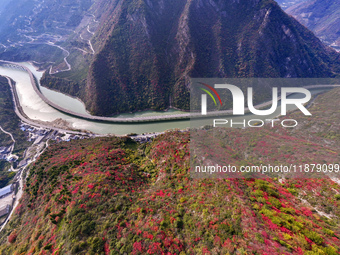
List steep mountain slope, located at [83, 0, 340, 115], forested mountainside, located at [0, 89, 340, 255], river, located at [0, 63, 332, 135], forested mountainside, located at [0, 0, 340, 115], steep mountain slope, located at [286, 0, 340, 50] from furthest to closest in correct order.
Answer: steep mountain slope, located at [286, 0, 340, 50] < forested mountainside, located at [0, 0, 340, 115] < steep mountain slope, located at [83, 0, 340, 115] < river, located at [0, 63, 332, 135] < forested mountainside, located at [0, 89, 340, 255]

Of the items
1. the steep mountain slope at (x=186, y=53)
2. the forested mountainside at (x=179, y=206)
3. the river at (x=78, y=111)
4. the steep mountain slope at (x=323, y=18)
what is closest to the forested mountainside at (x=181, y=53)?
the steep mountain slope at (x=186, y=53)

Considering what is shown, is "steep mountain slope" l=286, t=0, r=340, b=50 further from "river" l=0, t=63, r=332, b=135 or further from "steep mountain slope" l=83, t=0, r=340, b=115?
"river" l=0, t=63, r=332, b=135

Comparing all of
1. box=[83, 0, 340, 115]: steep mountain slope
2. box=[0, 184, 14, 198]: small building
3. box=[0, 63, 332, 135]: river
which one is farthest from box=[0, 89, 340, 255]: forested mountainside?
box=[83, 0, 340, 115]: steep mountain slope

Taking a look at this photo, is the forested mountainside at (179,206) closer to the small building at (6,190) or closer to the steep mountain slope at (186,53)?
the small building at (6,190)

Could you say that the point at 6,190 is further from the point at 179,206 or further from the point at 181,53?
the point at 181,53

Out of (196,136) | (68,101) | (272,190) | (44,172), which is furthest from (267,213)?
(68,101)

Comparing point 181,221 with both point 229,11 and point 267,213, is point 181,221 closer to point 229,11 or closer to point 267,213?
point 267,213

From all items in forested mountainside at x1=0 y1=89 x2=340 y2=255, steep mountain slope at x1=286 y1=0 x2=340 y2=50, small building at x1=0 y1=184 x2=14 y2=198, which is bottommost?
small building at x1=0 y1=184 x2=14 y2=198

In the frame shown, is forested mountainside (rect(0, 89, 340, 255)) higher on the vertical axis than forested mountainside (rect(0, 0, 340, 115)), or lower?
lower
